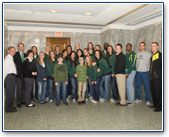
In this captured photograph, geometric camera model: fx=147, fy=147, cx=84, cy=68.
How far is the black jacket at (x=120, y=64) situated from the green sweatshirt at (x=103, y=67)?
11.9 inches

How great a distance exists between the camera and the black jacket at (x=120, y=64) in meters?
3.96

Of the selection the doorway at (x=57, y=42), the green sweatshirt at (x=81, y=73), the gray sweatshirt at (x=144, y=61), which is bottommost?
the green sweatshirt at (x=81, y=73)

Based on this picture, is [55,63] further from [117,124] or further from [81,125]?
[117,124]

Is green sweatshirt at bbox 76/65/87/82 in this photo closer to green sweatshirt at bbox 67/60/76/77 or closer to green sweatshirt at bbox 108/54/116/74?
green sweatshirt at bbox 67/60/76/77

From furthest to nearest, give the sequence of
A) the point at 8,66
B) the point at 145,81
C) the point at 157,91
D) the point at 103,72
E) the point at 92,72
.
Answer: the point at 103,72, the point at 92,72, the point at 145,81, the point at 157,91, the point at 8,66

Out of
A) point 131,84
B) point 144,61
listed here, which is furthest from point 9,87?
point 144,61

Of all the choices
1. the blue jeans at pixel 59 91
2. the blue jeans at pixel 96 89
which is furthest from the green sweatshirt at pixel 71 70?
the blue jeans at pixel 96 89

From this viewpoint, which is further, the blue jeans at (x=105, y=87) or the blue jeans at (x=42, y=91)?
the blue jeans at (x=105, y=87)

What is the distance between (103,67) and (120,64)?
58 cm

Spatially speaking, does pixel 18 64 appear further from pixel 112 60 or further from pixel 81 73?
pixel 112 60

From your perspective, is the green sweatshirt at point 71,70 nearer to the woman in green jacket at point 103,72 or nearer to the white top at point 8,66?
the woman in green jacket at point 103,72

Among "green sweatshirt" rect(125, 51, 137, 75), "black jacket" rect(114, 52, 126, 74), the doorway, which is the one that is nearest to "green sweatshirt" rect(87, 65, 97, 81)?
"black jacket" rect(114, 52, 126, 74)

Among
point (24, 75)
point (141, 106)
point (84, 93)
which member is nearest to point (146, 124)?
point (141, 106)

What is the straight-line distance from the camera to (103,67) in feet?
14.4
